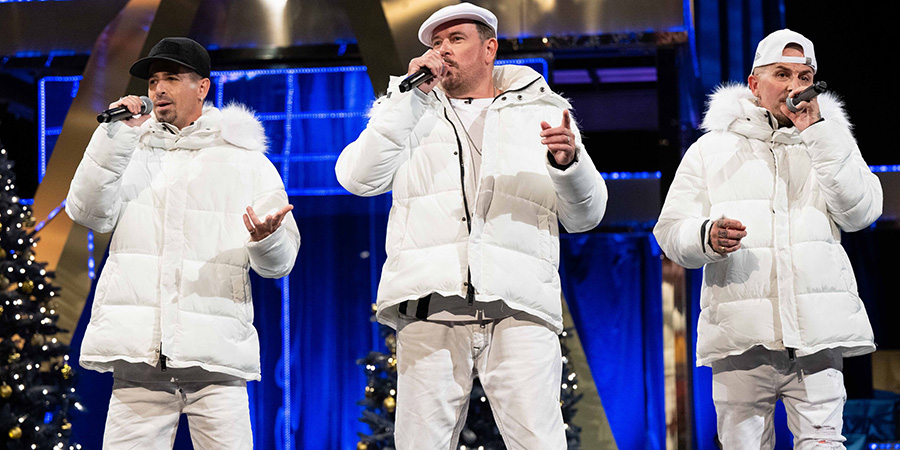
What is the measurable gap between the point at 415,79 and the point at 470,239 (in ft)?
1.61

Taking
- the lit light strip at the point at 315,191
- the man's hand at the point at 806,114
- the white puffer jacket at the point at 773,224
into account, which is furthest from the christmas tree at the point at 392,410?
the man's hand at the point at 806,114

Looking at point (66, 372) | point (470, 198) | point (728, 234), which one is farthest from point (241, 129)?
point (66, 372)

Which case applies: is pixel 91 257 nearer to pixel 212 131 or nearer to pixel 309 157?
pixel 309 157

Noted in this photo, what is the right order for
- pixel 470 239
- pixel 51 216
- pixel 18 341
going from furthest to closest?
pixel 51 216, pixel 18 341, pixel 470 239

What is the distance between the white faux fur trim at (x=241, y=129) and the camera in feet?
11.4

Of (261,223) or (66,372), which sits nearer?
(261,223)

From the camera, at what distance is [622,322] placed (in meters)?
6.53

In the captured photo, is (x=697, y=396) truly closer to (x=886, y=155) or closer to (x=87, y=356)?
(x=886, y=155)

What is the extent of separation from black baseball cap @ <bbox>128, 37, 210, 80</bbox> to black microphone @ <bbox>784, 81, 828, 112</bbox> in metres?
2.02

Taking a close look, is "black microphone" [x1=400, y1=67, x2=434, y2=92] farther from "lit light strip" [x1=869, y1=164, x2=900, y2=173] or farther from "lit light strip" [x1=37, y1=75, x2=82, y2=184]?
"lit light strip" [x1=37, y1=75, x2=82, y2=184]

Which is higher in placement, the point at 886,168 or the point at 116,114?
the point at 886,168

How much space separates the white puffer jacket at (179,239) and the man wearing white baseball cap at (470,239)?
1.57 feet

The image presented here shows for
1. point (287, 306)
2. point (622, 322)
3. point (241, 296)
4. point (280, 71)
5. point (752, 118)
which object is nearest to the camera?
point (241, 296)

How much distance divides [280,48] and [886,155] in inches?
149
